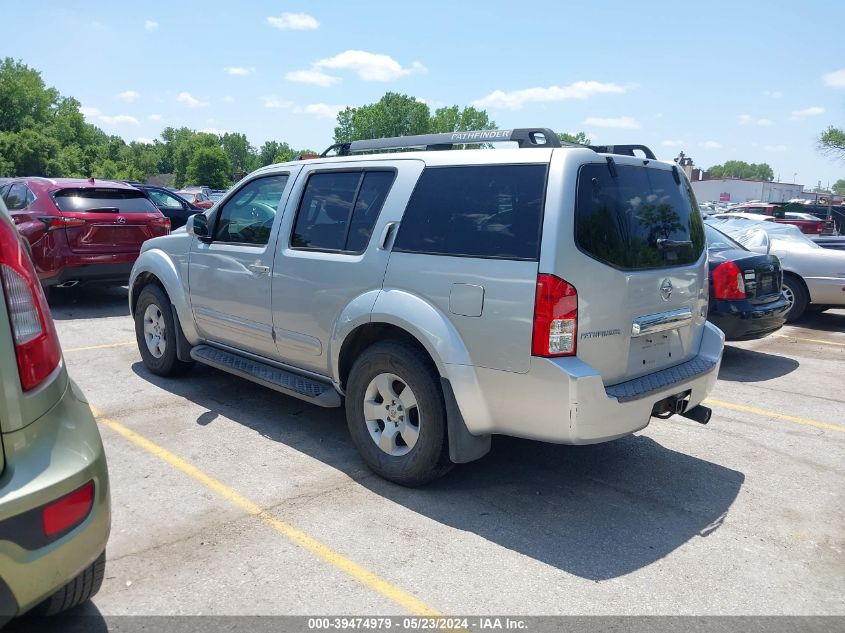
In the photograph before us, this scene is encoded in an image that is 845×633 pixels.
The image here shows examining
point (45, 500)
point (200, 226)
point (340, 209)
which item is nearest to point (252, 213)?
point (200, 226)

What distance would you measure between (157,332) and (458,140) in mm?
3402

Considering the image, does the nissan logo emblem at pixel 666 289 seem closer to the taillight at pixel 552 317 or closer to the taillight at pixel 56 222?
the taillight at pixel 552 317

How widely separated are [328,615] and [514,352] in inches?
59.0

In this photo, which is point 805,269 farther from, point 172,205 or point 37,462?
point 172,205

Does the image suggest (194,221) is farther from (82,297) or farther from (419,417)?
(82,297)

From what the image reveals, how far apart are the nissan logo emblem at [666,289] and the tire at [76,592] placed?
307 cm

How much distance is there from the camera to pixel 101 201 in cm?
968

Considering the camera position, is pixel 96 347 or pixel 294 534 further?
pixel 96 347

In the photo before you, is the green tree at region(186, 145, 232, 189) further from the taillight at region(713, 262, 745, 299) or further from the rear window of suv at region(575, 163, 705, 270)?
the rear window of suv at region(575, 163, 705, 270)

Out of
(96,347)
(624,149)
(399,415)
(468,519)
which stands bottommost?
(96,347)

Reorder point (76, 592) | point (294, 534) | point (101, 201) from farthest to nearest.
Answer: point (101, 201) < point (294, 534) < point (76, 592)

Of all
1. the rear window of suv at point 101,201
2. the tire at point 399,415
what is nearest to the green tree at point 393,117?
the rear window of suv at point 101,201

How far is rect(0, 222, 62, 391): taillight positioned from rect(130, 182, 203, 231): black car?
15278 mm

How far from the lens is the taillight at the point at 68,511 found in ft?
6.74
